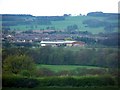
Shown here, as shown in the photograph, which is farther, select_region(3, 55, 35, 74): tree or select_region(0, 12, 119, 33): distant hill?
select_region(3, 55, 35, 74): tree

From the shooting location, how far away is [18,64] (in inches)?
200

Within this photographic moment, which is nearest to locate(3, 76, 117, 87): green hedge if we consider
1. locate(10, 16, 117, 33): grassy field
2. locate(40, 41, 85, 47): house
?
locate(40, 41, 85, 47): house

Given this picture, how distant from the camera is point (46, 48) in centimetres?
504

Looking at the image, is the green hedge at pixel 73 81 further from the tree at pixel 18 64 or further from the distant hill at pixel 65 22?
the distant hill at pixel 65 22

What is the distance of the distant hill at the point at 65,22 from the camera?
493 cm

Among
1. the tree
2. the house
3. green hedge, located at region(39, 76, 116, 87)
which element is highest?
the house

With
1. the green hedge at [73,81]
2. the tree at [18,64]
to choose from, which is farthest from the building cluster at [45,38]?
the green hedge at [73,81]

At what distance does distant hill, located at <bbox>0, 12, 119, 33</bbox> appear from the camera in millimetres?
4930

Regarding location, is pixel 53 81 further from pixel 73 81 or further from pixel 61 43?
pixel 61 43

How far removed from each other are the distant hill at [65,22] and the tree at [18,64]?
1.67 feet

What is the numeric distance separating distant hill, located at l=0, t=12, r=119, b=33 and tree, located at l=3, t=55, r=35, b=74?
0.51 m

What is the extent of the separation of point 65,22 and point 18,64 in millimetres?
1086

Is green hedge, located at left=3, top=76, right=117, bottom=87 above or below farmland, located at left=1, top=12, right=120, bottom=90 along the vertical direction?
below

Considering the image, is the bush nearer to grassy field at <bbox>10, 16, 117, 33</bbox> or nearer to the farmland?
the farmland
